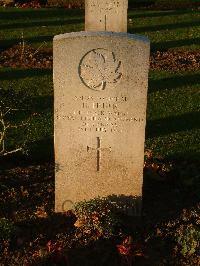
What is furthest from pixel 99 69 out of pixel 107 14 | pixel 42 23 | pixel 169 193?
pixel 42 23

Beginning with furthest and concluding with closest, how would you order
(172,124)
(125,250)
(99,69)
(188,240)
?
1. (172,124)
2. (188,240)
3. (99,69)
4. (125,250)

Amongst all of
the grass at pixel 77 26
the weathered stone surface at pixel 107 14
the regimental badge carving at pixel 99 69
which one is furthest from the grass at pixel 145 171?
the weathered stone surface at pixel 107 14

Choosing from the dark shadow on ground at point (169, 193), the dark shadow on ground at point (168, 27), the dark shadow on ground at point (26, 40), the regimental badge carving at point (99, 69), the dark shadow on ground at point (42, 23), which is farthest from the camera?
the dark shadow on ground at point (42, 23)

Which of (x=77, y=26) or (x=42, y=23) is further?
(x=42, y=23)

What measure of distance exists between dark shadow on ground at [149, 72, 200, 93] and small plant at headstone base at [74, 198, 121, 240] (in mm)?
6133

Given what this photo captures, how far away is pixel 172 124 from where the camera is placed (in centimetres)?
978

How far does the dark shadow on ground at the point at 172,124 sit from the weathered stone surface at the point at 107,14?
4227mm

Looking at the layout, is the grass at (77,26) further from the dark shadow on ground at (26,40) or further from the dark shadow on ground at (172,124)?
the dark shadow on ground at (172,124)

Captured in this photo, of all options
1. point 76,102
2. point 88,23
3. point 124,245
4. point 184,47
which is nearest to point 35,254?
point 124,245

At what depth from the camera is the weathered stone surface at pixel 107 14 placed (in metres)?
13.3

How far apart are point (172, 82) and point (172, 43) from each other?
453cm

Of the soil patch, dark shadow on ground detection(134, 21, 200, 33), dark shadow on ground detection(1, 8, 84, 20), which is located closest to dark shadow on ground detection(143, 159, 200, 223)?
the soil patch

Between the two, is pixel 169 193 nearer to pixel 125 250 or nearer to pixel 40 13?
pixel 125 250

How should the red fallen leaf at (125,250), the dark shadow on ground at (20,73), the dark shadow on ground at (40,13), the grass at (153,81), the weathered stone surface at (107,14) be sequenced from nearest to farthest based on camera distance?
the red fallen leaf at (125,250) → the grass at (153,81) → the dark shadow on ground at (20,73) → the weathered stone surface at (107,14) → the dark shadow on ground at (40,13)
